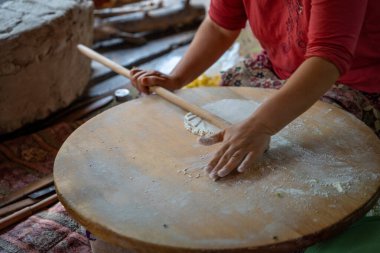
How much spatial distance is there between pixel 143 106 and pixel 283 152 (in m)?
0.53

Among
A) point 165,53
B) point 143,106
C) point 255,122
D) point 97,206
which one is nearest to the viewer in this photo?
point 97,206

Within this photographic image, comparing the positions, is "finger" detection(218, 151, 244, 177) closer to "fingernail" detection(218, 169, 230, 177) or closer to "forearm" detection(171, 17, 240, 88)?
"fingernail" detection(218, 169, 230, 177)

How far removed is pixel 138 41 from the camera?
362cm

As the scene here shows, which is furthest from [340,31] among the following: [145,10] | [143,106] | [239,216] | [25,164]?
[145,10]

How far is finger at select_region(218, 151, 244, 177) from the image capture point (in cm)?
118

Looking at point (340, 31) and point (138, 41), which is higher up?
point (340, 31)

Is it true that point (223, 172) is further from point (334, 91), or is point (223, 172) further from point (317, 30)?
point (334, 91)

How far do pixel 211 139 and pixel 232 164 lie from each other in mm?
111

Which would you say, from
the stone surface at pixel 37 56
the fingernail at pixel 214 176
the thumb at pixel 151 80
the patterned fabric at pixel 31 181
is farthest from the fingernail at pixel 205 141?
the stone surface at pixel 37 56

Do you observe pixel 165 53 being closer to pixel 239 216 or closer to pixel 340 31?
pixel 340 31

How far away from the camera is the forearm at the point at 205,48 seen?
1.80 m

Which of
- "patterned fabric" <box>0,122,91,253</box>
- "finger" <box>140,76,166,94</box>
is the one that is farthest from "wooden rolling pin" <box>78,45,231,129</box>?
"patterned fabric" <box>0,122,91,253</box>

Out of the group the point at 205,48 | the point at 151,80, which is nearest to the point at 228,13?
the point at 205,48

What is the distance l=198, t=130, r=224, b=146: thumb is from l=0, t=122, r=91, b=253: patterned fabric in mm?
651
